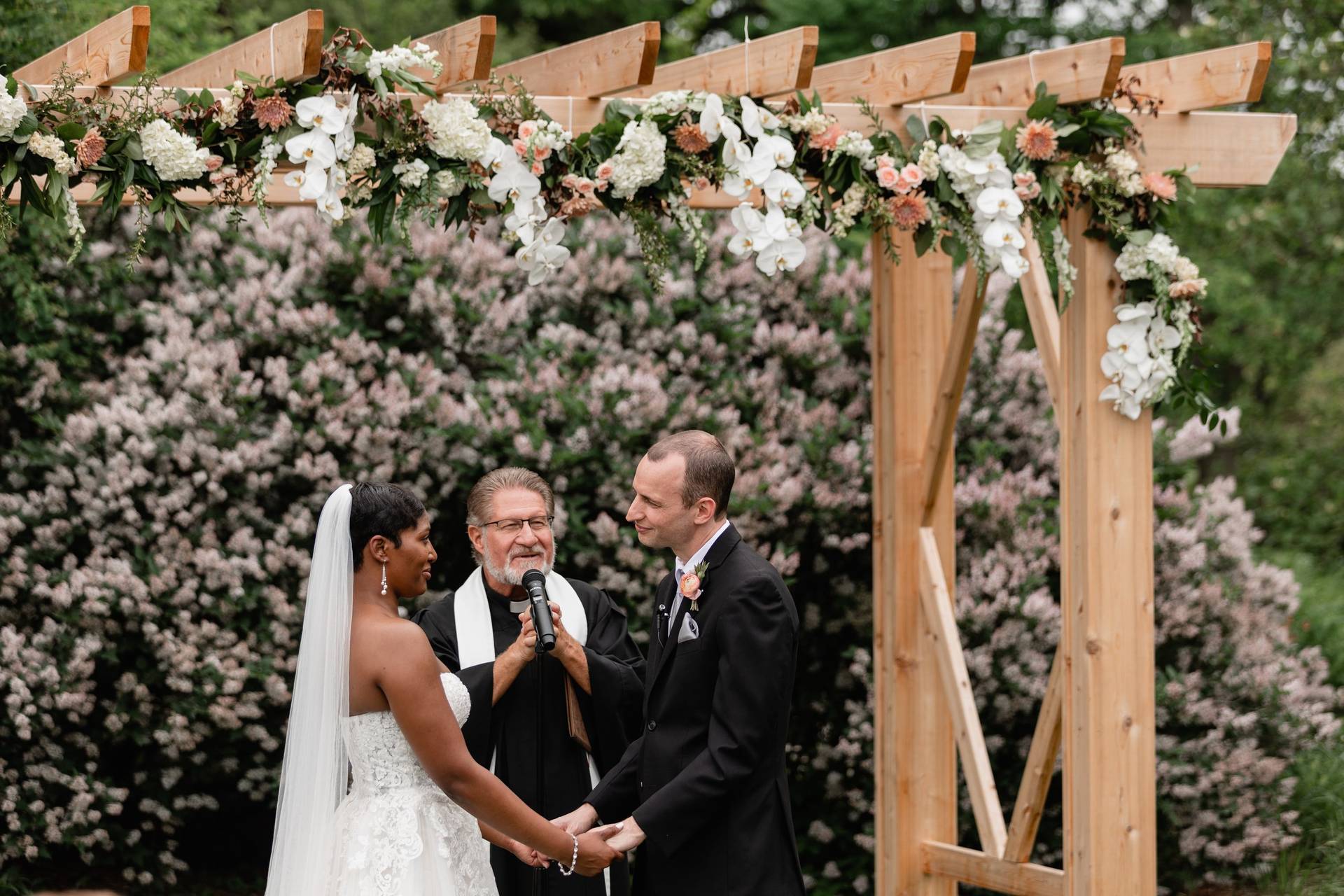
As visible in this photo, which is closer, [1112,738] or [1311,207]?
[1112,738]

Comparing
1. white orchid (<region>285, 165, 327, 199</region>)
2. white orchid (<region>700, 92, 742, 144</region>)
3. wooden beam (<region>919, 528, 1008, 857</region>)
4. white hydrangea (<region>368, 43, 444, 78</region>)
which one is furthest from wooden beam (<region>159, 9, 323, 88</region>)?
wooden beam (<region>919, 528, 1008, 857</region>)

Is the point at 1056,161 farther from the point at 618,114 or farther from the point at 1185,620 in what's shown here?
the point at 1185,620

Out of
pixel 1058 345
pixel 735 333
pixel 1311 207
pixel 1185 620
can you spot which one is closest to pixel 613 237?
pixel 735 333

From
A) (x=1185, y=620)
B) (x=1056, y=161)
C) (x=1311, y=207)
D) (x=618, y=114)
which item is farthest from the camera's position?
(x=1311, y=207)

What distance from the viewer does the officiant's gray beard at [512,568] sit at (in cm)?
463

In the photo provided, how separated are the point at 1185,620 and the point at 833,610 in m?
1.75

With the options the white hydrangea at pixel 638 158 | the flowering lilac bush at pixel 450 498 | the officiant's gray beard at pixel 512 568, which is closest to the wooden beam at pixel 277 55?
the white hydrangea at pixel 638 158

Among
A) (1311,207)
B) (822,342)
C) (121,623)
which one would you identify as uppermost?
(1311,207)

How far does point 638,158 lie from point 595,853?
1992mm

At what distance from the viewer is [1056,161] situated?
4980 mm

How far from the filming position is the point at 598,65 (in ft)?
15.6

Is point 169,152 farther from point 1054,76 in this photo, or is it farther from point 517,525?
point 1054,76

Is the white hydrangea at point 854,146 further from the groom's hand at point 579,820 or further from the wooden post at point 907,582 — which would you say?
the groom's hand at point 579,820

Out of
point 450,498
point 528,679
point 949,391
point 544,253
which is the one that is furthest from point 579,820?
point 450,498
